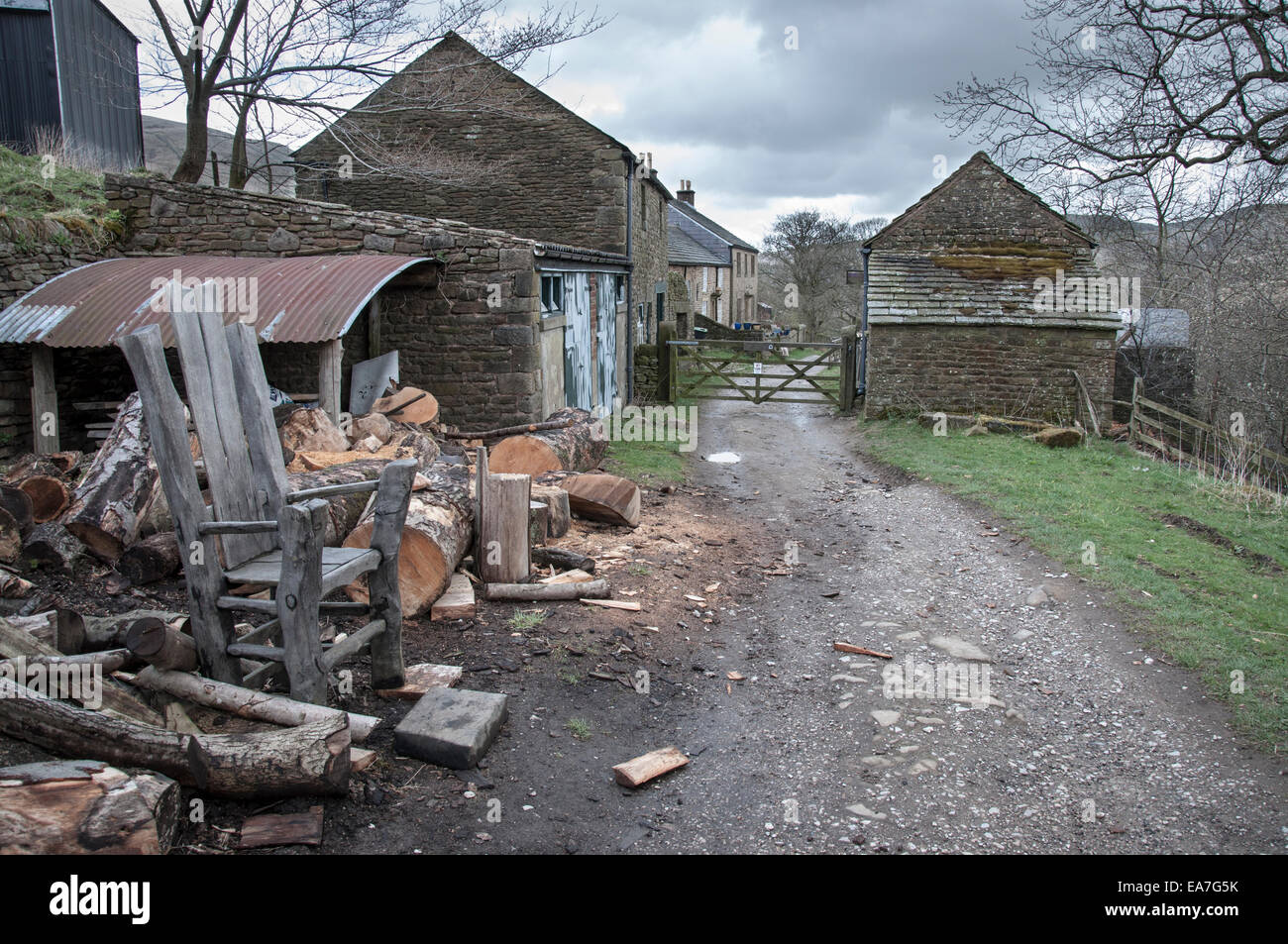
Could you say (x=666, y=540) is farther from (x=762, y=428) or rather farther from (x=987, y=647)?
(x=762, y=428)

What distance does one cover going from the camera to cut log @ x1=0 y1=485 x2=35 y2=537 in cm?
599

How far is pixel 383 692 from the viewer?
15.7ft

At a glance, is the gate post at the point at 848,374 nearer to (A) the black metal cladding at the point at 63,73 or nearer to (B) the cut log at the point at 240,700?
(A) the black metal cladding at the point at 63,73

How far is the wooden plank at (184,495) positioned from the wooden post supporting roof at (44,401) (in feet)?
22.2

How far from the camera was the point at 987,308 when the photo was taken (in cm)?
1692

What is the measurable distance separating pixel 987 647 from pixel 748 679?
6.15 feet

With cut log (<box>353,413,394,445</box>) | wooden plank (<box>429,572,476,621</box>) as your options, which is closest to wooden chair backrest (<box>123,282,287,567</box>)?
wooden plank (<box>429,572,476,621</box>)

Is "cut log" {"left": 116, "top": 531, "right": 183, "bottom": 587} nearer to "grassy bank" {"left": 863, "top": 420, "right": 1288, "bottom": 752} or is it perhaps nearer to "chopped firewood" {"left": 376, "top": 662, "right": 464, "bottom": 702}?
"chopped firewood" {"left": 376, "top": 662, "right": 464, "bottom": 702}

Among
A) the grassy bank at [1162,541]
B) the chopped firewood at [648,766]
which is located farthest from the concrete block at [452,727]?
the grassy bank at [1162,541]

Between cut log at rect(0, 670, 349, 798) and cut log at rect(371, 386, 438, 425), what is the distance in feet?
24.1

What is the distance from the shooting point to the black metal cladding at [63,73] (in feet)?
52.3

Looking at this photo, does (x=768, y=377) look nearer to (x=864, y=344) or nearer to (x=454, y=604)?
(x=864, y=344)

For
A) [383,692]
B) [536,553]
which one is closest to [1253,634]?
[536,553]

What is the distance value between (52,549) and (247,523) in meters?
2.75
